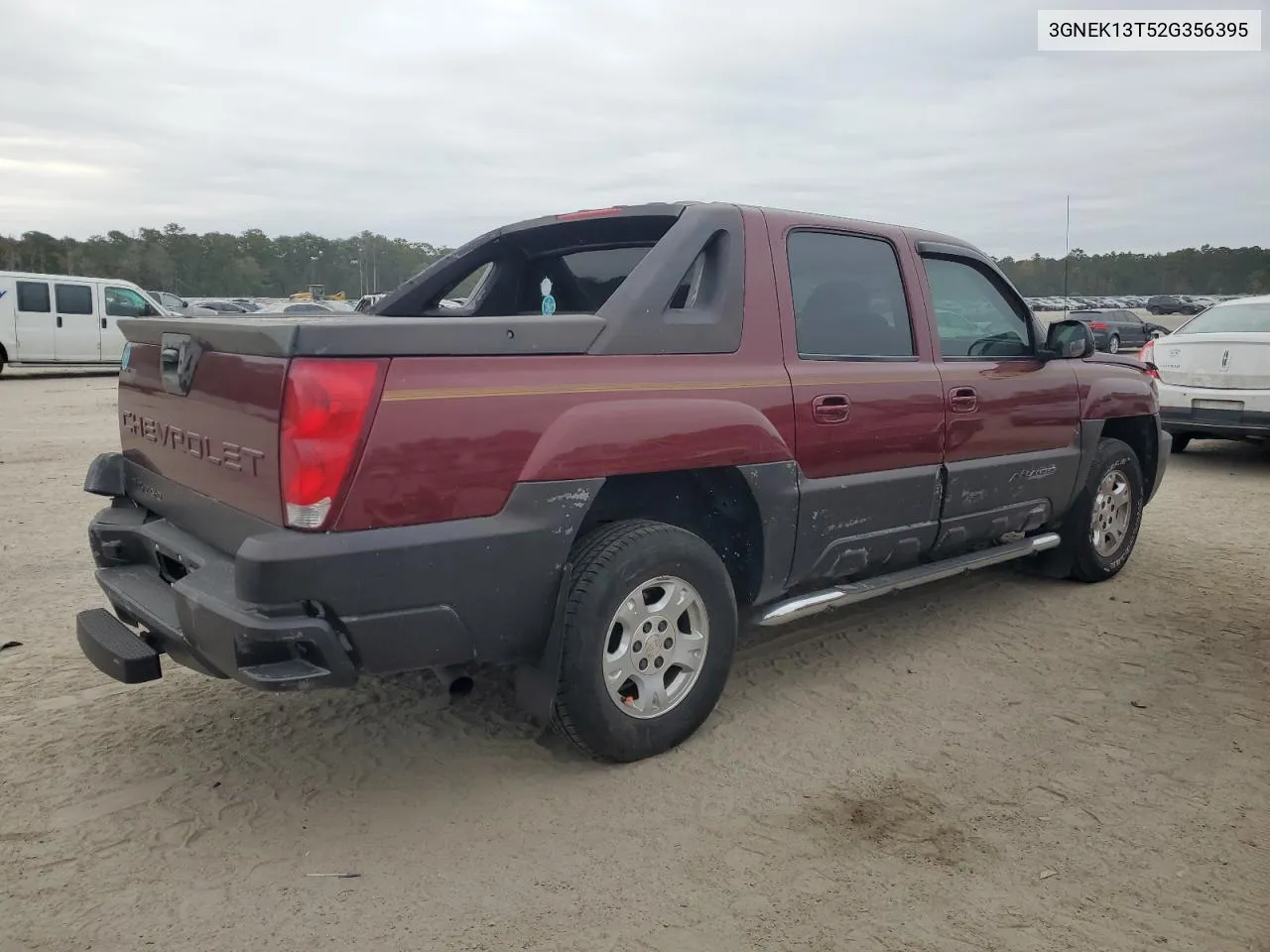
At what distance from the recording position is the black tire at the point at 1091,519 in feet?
17.5

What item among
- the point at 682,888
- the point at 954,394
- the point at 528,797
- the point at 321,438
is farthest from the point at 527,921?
the point at 954,394

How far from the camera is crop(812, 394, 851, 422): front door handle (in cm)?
374

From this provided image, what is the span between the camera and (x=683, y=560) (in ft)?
10.8

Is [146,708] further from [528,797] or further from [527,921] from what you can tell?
[527,921]

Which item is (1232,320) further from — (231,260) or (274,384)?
(231,260)

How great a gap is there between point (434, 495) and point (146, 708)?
183 cm

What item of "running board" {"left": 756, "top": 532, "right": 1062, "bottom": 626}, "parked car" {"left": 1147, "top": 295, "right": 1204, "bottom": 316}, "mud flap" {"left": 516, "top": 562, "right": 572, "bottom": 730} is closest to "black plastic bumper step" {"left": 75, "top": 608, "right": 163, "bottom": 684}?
"mud flap" {"left": 516, "top": 562, "right": 572, "bottom": 730}

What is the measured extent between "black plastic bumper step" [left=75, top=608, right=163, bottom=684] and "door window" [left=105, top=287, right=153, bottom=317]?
17583 millimetres

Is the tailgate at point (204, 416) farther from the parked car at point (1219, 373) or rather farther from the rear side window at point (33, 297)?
the rear side window at point (33, 297)

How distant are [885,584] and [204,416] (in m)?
2.67

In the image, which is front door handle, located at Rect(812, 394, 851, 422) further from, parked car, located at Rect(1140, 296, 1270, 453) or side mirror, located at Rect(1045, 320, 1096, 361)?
parked car, located at Rect(1140, 296, 1270, 453)

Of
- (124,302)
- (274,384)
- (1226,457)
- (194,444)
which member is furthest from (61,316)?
(1226,457)

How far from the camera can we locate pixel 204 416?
3.05 meters

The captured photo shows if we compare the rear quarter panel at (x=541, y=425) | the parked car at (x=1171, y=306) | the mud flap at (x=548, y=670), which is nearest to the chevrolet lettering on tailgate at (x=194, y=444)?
the rear quarter panel at (x=541, y=425)
